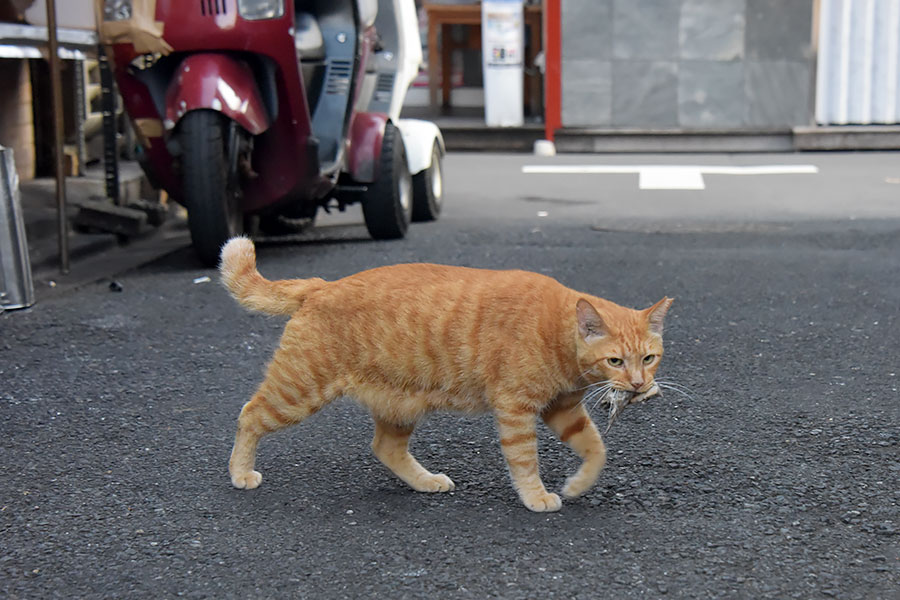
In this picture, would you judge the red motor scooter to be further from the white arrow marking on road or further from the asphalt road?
the white arrow marking on road

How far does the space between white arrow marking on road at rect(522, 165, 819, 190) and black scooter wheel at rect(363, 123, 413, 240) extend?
365 centimetres

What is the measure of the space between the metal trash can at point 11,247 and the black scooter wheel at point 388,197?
2361mm

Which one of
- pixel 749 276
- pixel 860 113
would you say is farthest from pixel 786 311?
pixel 860 113

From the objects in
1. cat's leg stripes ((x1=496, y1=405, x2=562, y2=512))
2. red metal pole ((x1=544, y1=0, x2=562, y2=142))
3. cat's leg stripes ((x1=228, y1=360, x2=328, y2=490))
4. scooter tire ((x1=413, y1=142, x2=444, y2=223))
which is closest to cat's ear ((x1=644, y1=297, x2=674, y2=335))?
cat's leg stripes ((x1=496, y1=405, x2=562, y2=512))

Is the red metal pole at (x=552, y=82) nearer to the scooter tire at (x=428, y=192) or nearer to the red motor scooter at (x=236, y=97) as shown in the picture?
the scooter tire at (x=428, y=192)

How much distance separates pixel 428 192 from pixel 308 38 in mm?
1691

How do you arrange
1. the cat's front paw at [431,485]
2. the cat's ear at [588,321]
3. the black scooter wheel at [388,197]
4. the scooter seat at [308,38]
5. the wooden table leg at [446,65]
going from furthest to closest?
the wooden table leg at [446,65]
the black scooter wheel at [388,197]
the scooter seat at [308,38]
the cat's front paw at [431,485]
the cat's ear at [588,321]

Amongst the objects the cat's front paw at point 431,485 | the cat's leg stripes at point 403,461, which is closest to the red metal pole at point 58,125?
the cat's leg stripes at point 403,461

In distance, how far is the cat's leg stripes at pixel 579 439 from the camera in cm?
305

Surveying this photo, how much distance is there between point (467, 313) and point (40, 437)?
4.99 ft

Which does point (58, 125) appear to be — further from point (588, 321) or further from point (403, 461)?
point (588, 321)

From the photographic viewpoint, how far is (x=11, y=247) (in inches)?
209

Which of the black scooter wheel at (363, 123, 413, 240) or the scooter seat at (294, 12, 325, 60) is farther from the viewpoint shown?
the black scooter wheel at (363, 123, 413, 240)

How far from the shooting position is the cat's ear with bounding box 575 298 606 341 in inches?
111
